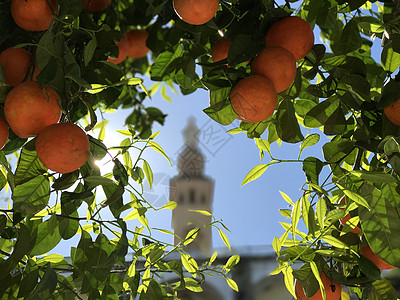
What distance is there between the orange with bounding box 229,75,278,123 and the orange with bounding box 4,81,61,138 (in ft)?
0.58

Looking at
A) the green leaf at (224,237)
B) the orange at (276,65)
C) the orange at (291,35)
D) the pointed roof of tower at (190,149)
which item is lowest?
the green leaf at (224,237)

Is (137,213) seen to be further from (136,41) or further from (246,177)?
(136,41)

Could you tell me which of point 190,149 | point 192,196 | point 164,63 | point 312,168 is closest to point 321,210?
point 312,168

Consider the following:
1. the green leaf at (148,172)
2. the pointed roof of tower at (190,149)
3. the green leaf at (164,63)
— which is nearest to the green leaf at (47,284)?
the green leaf at (148,172)

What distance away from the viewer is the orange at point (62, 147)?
356mm

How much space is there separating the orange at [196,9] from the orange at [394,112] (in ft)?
0.78

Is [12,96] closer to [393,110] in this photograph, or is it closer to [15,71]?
[15,71]

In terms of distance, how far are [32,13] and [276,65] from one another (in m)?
0.25

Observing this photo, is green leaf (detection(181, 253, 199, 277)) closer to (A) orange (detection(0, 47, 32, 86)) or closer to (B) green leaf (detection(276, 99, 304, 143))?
(B) green leaf (detection(276, 99, 304, 143))

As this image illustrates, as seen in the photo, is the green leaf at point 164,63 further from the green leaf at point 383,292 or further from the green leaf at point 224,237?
the green leaf at point 383,292

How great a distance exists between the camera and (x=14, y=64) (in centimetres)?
40

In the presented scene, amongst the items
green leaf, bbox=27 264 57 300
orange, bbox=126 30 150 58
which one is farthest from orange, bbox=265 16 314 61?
orange, bbox=126 30 150 58

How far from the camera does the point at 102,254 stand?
47 centimetres

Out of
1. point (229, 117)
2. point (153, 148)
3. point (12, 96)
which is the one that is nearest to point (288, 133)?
point (229, 117)
